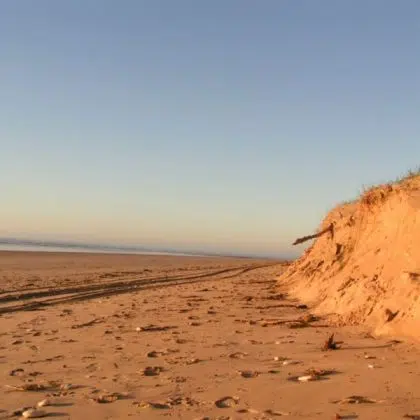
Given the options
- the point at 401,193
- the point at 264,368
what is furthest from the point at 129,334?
the point at 401,193

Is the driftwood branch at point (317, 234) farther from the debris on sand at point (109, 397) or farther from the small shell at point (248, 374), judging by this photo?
the debris on sand at point (109, 397)

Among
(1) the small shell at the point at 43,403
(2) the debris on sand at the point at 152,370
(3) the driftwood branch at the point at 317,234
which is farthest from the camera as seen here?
(3) the driftwood branch at the point at 317,234

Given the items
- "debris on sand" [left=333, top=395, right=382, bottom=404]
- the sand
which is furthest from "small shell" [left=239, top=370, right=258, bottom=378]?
"debris on sand" [left=333, top=395, right=382, bottom=404]

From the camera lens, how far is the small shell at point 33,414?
15.0 feet

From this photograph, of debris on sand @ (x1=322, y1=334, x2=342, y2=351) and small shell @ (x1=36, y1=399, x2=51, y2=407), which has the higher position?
debris on sand @ (x1=322, y1=334, x2=342, y2=351)

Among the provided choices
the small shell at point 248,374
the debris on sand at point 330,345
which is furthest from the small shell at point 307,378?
the debris on sand at point 330,345

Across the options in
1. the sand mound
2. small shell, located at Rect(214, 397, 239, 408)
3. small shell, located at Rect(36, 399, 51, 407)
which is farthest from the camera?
the sand mound

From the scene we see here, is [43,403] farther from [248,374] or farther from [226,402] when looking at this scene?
[248,374]

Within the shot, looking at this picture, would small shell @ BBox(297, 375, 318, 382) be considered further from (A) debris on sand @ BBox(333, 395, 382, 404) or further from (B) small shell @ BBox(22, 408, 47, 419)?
(B) small shell @ BBox(22, 408, 47, 419)

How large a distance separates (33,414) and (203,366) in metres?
2.00

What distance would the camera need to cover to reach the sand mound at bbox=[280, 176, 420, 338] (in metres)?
7.39

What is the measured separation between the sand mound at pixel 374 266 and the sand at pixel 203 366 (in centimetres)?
40

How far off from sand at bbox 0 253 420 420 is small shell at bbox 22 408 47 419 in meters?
0.06

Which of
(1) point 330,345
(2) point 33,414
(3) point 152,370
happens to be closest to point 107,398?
(2) point 33,414
